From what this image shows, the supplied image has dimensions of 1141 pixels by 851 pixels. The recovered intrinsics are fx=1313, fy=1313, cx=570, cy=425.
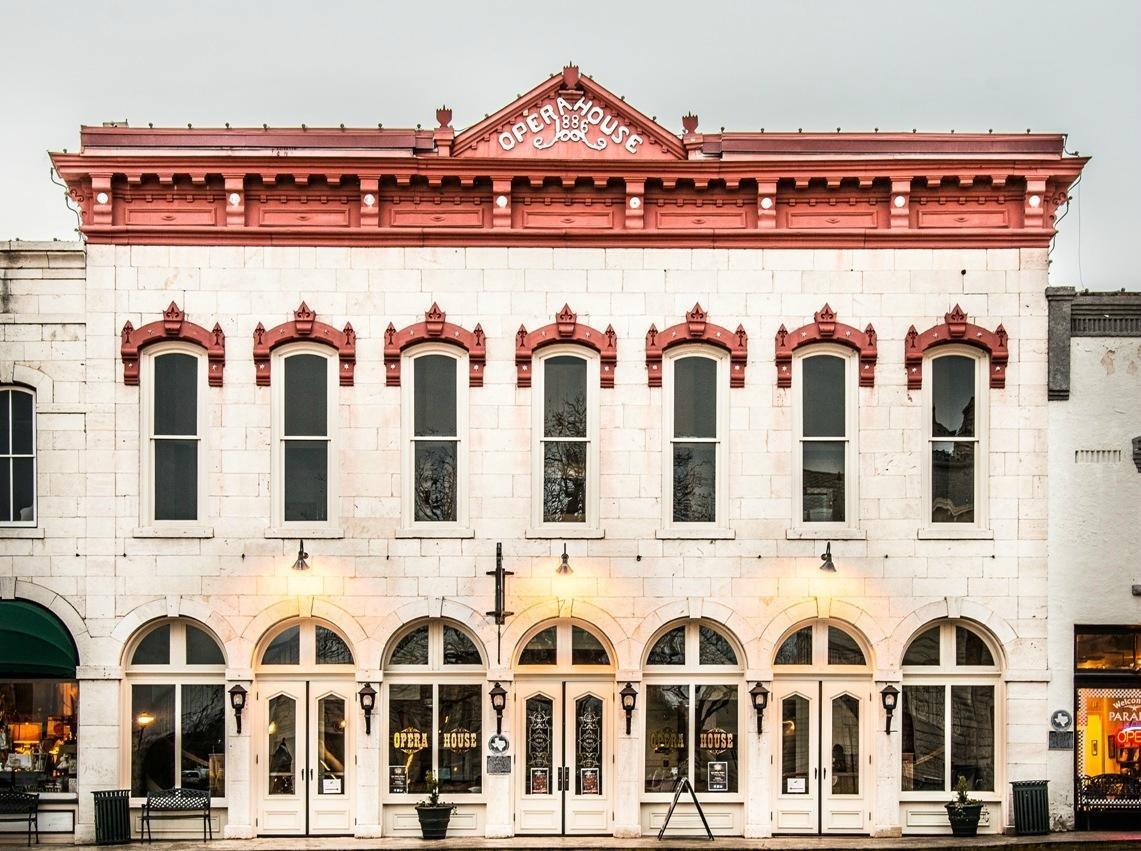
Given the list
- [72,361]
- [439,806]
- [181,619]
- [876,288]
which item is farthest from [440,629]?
[876,288]

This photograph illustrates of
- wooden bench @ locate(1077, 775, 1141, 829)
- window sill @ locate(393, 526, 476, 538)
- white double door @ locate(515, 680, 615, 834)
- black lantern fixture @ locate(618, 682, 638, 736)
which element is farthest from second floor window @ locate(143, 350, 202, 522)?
wooden bench @ locate(1077, 775, 1141, 829)

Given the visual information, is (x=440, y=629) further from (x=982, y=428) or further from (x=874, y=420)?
(x=982, y=428)

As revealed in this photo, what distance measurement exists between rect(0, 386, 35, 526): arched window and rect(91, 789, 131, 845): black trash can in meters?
4.64

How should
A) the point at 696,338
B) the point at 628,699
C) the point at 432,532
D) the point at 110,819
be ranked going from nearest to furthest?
1. the point at 110,819
2. the point at 628,699
3. the point at 432,532
4. the point at 696,338

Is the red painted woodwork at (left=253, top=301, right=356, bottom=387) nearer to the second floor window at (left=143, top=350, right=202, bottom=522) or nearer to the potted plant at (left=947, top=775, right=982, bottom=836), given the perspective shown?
the second floor window at (left=143, top=350, right=202, bottom=522)

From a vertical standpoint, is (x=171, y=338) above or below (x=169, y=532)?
above

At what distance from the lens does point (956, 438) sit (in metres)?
21.7

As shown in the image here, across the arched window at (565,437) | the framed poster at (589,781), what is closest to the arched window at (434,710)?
the framed poster at (589,781)

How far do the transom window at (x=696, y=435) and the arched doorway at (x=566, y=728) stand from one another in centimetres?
261

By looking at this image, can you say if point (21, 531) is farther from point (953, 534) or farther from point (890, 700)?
point (953, 534)

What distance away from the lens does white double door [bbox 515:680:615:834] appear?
70.3 ft

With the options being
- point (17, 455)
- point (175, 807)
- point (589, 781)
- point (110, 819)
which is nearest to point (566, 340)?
point (589, 781)

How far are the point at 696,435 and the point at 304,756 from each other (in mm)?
8302

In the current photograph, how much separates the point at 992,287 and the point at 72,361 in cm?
1523
